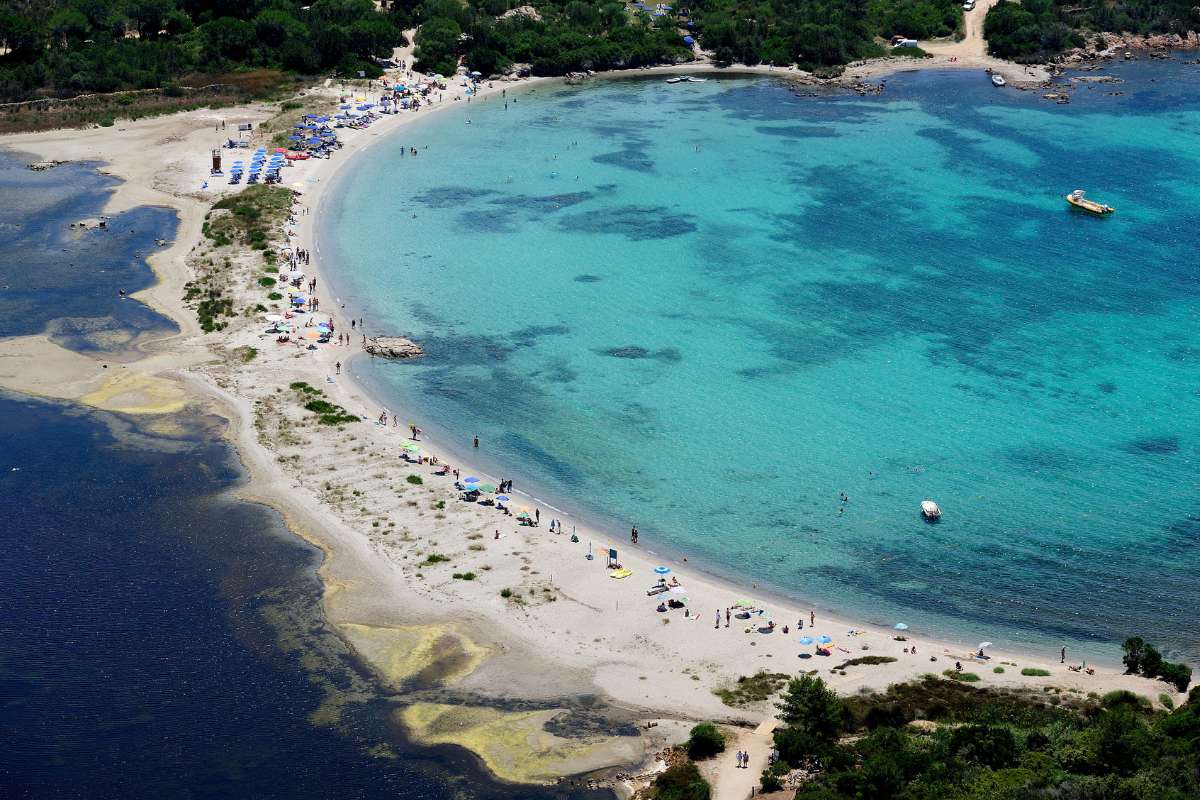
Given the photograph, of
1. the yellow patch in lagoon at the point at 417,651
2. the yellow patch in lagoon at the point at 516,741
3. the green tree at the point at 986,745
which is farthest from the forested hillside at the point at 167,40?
the green tree at the point at 986,745

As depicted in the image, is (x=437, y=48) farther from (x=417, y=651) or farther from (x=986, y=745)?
(x=986, y=745)

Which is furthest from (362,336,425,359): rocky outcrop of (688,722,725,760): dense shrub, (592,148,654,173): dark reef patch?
(592,148,654,173): dark reef patch

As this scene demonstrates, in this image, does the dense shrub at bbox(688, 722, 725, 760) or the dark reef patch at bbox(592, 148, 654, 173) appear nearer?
the dense shrub at bbox(688, 722, 725, 760)

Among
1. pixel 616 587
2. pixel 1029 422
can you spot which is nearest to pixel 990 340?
pixel 1029 422

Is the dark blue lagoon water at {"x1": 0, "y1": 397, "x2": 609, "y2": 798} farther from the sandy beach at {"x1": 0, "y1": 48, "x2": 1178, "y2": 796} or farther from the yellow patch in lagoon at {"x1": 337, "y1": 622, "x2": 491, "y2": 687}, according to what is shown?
the sandy beach at {"x1": 0, "y1": 48, "x2": 1178, "y2": 796}

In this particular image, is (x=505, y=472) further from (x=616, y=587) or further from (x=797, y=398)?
(x=797, y=398)

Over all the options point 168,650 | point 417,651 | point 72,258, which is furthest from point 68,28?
point 417,651
